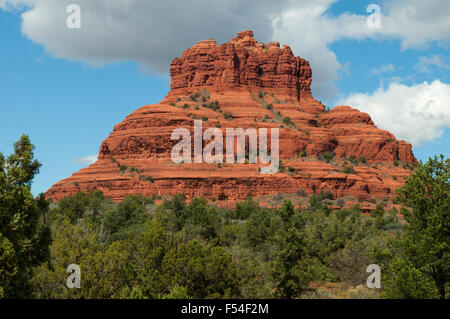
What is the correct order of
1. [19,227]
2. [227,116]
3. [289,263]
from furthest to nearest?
[227,116], [289,263], [19,227]

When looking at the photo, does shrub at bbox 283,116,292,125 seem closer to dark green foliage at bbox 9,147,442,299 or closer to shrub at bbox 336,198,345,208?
shrub at bbox 336,198,345,208

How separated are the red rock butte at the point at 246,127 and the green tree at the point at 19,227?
225 ft

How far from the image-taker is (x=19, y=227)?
84.2 feet

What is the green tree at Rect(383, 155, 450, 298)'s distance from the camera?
26203mm

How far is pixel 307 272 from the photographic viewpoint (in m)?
36.6

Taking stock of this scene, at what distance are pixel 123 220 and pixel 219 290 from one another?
37.9 m

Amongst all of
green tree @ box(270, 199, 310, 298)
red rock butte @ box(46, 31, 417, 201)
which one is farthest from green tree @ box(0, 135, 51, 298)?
red rock butte @ box(46, 31, 417, 201)

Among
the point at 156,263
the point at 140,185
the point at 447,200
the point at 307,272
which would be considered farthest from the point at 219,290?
the point at 140,185

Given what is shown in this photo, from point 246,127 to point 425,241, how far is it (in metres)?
79.3

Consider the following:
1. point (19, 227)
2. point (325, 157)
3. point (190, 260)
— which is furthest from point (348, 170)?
point (19, 227)

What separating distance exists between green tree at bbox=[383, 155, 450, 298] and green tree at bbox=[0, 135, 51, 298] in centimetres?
1591

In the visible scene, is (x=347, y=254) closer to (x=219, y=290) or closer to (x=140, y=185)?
(x=219, y=290)

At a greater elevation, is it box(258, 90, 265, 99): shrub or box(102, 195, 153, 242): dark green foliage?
box(258, 90, 265, 99): shrub

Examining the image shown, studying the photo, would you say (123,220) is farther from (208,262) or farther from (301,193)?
(208,262)
